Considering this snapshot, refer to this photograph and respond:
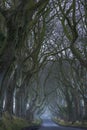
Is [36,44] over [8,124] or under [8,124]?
over

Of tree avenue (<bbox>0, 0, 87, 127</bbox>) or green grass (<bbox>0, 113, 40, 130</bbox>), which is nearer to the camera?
tree avenue (<bbox>0, 0, 87, 127</bbox>)

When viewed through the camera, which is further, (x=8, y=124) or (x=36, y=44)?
(x=36, y=44)

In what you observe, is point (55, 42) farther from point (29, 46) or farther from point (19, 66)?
point (19, 66)

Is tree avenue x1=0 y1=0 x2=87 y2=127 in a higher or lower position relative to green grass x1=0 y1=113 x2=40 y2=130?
higher

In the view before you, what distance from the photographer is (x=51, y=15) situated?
89.5 feet

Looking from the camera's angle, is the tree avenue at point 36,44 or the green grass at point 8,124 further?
the green grass at point 8,124

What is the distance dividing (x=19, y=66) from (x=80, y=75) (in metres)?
13.9

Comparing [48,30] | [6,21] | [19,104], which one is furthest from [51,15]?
[6,21]

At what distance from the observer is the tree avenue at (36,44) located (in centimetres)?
1534

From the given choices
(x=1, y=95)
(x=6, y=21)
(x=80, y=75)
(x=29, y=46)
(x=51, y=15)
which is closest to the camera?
(x=6, y=21)

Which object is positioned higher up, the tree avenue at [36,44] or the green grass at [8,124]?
the tree avenue at [36,44]

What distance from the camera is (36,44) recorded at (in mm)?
26547

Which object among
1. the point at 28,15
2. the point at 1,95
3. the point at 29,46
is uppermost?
the point at 29,46

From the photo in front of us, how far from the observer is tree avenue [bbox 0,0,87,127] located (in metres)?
15.3
